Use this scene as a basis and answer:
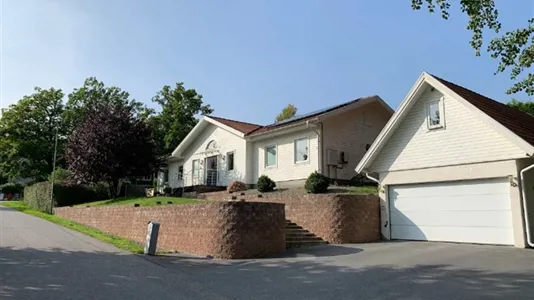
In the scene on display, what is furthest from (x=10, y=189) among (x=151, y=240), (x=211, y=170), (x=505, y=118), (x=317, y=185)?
(x=505, y=118)

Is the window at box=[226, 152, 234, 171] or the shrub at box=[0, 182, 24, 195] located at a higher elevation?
the window at box=[226, 152, 234, 171]

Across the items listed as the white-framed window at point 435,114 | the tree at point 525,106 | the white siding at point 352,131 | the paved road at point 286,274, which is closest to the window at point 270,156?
the white siding at point 352,131

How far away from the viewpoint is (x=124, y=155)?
91.6 ft

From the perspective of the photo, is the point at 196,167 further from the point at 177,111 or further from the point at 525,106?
the point at 525,106

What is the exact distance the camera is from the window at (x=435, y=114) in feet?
52.6

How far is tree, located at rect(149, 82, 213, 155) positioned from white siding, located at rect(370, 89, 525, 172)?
27.5m

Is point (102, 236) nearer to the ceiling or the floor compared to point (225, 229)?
nearer to the floor

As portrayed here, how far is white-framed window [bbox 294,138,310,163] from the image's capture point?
23.8 m

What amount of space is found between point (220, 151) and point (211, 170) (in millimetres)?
1478

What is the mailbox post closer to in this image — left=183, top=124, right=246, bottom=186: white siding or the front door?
left=183, top=124, right=246, bottom=186: white siding

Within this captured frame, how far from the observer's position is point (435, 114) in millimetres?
16328

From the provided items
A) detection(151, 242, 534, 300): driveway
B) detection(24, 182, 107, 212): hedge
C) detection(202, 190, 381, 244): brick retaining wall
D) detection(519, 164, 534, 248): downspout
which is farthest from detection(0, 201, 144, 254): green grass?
detection(519, 164, 534, 248): downspout

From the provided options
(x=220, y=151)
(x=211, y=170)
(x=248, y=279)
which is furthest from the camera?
(x=211, y=170)

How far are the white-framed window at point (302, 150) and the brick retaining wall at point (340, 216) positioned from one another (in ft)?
21.6
